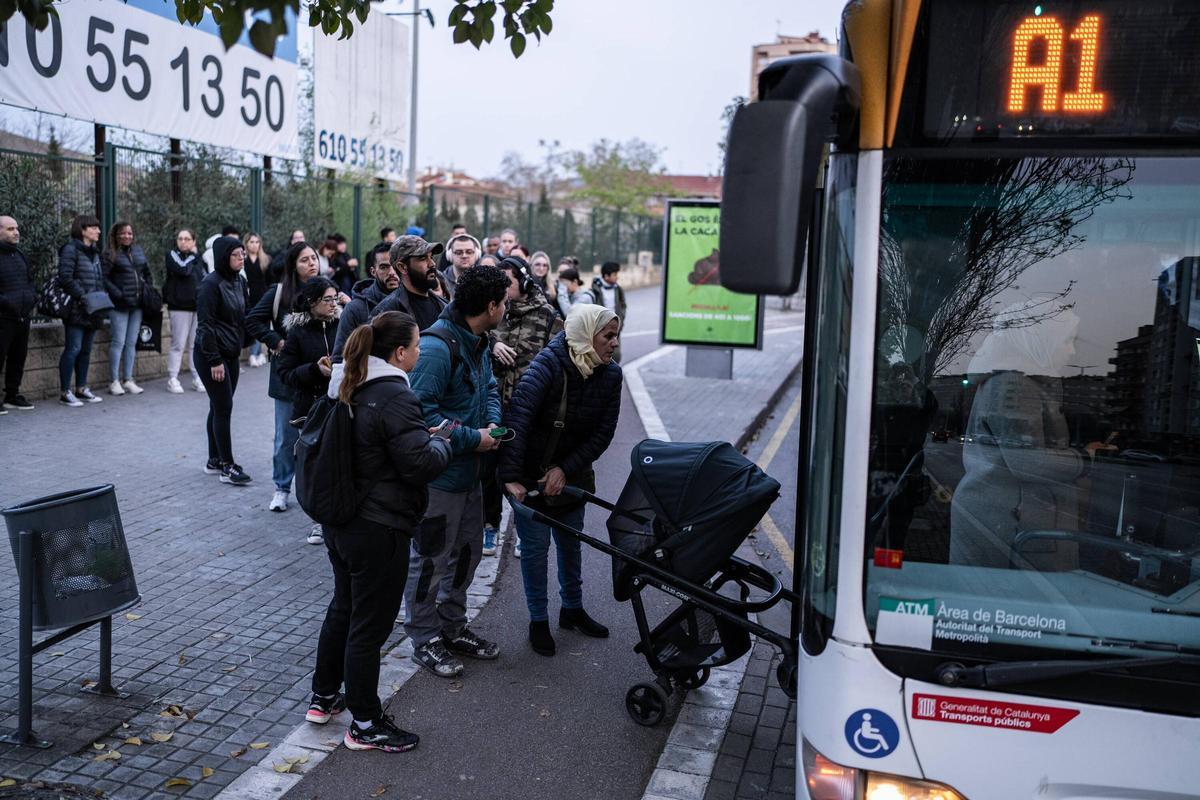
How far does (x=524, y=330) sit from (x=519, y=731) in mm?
3330

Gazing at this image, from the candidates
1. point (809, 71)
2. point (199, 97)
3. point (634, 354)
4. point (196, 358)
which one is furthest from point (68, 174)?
point (809, 71)

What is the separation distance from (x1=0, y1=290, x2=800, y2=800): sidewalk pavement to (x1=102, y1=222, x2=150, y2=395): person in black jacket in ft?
13.1

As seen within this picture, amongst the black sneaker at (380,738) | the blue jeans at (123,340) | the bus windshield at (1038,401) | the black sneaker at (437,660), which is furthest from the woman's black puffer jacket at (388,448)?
the blue jeans at (123,340)

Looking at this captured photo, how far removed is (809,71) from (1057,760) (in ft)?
5.96

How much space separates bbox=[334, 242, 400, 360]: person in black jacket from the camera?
6656 mm

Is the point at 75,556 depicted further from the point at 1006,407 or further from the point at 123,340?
the point at 123,340

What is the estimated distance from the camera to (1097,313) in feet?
9.73

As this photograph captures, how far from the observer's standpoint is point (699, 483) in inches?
185

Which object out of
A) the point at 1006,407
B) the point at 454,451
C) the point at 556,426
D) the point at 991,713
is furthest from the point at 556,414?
the point at 991,713

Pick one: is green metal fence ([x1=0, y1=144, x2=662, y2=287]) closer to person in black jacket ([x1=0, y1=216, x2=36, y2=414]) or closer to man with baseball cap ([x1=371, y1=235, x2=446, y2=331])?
person in black jacket ([x1=0, y1=216, x2=36, y2=414])

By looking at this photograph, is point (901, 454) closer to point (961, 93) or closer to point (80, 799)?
point (961, 93)

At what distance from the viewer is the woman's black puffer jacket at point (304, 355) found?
7.25m

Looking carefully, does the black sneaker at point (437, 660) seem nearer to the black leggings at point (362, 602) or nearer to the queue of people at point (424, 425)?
the queue of people at point (424, 425)

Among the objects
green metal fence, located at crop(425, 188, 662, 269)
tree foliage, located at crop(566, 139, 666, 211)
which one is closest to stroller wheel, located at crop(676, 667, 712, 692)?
green metal fence, located at crop(425, 188, 662, 269)
